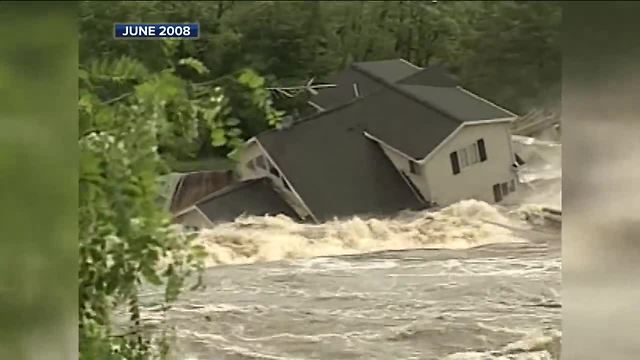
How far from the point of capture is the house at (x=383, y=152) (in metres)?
1.18

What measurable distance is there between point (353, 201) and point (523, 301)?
26 centimetres

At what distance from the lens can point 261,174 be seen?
3.93 feet

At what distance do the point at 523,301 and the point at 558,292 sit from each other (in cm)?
5

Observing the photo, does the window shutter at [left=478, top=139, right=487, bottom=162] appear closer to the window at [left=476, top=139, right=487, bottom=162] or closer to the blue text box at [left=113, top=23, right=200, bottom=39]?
the window at [left=476, top=139, right=487, bottom=162]

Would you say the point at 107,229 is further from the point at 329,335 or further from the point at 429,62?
the point at 429,62

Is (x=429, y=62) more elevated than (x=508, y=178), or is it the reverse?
(x=429, y=62)

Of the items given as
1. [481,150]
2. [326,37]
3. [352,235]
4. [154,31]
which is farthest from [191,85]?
[481,150]

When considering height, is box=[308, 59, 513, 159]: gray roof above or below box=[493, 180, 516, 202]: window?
above

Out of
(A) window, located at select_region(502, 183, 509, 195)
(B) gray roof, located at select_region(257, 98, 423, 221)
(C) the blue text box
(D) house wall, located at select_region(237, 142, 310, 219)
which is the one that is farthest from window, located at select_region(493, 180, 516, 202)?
(C) the blue text box

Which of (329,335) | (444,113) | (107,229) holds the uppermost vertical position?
(444,113)

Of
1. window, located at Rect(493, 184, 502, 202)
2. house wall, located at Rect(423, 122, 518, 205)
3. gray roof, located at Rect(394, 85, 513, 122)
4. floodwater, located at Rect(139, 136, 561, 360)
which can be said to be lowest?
floodwater, located at Rect(139, 136, 561, 360)

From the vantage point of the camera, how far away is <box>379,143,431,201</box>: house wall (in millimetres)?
1183

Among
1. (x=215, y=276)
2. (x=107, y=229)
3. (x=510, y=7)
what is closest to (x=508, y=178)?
(x=510, y=7)

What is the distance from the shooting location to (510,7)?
1.17 meters
